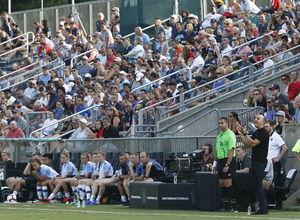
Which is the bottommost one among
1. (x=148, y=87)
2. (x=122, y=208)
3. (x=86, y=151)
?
(x=122, y=208)

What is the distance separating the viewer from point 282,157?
16203 mm

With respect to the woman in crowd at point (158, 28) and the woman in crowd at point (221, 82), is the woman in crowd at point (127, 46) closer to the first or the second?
the woman in crowd at point (158, 28)

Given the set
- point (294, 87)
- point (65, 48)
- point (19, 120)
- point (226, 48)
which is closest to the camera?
Result: point (294, 87)

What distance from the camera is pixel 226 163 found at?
15000 mm

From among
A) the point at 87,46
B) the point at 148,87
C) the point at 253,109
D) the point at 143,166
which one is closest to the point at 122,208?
the point at 143,166

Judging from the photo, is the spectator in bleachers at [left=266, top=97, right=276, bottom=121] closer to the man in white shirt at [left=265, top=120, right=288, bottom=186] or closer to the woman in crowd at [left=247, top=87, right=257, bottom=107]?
the woman in crowd at [left=247, top=87, right=257, bottom=107]

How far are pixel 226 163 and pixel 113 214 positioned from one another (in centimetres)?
237

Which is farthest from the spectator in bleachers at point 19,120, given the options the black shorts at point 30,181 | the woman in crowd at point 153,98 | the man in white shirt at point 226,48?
the man in white shirt at point 226,48

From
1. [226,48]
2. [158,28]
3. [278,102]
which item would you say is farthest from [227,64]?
[158,28]

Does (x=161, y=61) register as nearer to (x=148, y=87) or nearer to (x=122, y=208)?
(x=148, y=87)

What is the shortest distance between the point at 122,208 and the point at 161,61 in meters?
8.94

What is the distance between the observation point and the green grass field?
14016mm

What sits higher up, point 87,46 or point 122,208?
point 87,46

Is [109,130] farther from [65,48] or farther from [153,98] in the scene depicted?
[65,48]
